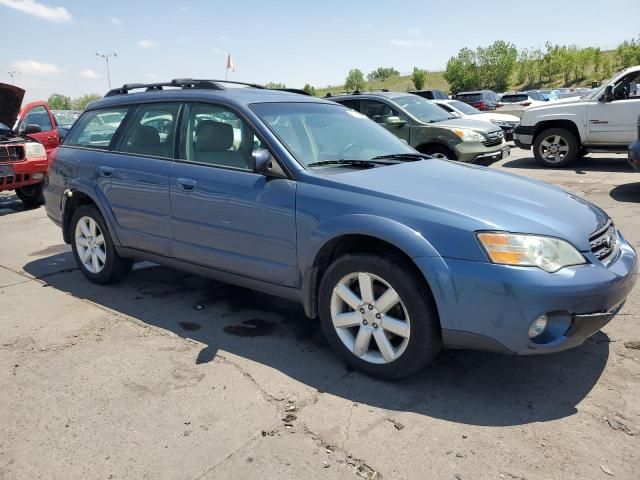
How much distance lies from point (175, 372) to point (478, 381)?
1.82 metres

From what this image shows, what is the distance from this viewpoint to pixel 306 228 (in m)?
3.21

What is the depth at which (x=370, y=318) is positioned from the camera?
302 centimetres

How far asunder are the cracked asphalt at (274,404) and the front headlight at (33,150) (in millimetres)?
5317

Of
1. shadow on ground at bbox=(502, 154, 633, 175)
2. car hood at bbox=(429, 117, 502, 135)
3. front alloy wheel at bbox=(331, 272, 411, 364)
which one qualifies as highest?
car hood at bbox=(429, 117, 502, 135)

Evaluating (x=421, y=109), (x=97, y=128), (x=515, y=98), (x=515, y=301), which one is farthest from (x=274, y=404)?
(x=515, y=98)

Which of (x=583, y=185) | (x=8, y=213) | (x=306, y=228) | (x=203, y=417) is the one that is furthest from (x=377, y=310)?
(x=8, y=213)

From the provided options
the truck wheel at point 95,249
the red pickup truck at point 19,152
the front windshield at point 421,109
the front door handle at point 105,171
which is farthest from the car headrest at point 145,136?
the front windshield at point 421,109

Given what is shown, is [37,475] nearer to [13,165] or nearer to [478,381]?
[478,381]

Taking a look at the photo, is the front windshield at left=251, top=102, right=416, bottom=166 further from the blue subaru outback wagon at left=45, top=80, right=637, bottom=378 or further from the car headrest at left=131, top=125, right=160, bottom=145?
the car headrest at left=131, top=125, right=160, bottom=145

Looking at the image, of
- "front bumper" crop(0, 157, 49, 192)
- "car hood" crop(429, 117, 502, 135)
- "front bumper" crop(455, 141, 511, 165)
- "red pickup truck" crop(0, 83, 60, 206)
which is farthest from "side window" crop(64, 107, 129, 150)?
"car hood" crop(429, 117, 502, 135)

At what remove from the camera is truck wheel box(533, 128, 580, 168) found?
10789 mm

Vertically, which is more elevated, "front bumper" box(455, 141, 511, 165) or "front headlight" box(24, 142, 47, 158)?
"front headlight" box(24, 142, 47, 158)

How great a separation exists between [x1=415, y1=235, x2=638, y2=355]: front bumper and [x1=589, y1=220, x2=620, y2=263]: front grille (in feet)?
0.43

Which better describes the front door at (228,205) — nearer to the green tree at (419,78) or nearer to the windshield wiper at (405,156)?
the windshield wiper at (405,156)
